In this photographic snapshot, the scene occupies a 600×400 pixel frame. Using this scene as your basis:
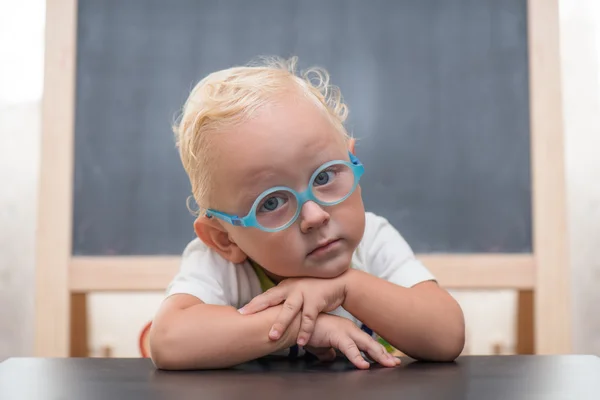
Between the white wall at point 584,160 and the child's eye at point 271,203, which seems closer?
the child's eye at point 271,203

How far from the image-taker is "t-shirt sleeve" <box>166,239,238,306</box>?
0.86 meters

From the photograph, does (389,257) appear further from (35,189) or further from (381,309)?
(35,189)

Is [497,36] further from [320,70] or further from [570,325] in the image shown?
[570,325]

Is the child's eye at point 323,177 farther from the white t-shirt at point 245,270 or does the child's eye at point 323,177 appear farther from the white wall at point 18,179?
the white wall at point 18,179

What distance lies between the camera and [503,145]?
5.70ft

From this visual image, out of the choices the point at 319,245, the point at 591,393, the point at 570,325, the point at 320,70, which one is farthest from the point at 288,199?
the point at 570,325

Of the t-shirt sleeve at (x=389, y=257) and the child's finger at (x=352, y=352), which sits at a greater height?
the t-shirt sleeve at (x=389, y=257)

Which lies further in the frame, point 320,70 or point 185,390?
point 320,70

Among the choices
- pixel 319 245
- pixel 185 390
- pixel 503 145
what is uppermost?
pixel 503 145

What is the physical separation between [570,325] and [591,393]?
1279 millimetres

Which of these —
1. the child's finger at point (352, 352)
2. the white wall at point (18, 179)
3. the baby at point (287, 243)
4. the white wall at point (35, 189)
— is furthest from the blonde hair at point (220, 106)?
the white wall at point (18, 179)

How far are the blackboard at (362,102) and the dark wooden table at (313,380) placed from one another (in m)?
1.01

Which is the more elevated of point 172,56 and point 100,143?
A: point 172,56

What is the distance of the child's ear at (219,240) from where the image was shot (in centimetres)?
87
